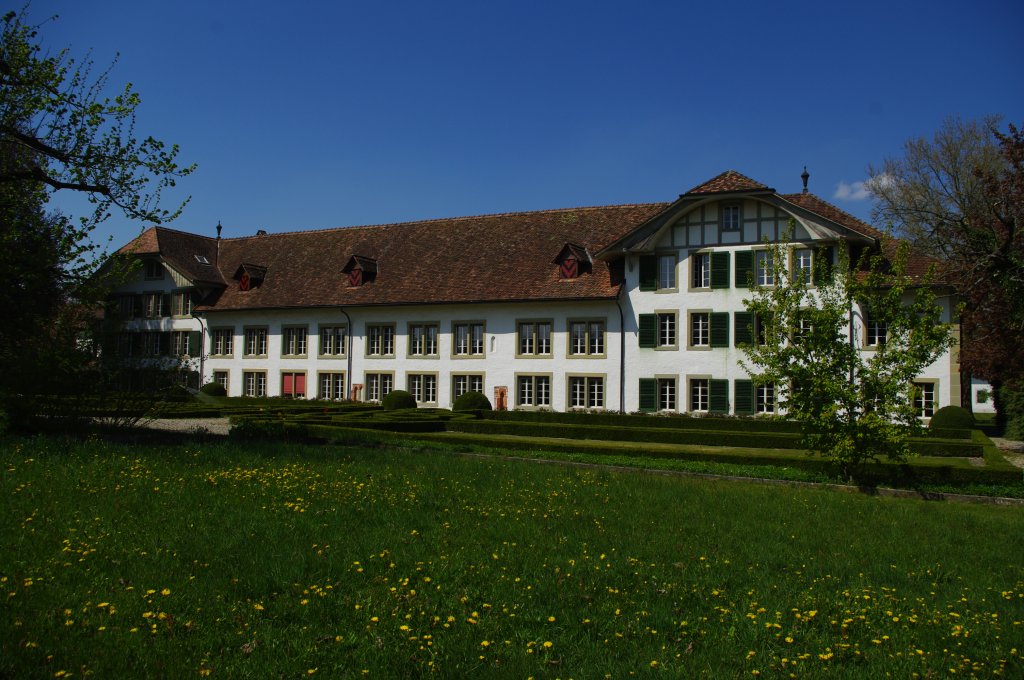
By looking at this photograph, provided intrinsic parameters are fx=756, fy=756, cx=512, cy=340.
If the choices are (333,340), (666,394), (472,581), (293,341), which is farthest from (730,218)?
(472,581)

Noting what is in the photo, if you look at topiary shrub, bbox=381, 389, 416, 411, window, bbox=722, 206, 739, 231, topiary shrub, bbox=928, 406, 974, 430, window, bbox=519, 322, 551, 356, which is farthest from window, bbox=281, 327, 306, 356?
topiary shrub, bbox=928, 406, 974, 430

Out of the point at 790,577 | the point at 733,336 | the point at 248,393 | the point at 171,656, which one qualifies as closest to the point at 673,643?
the point at 790,577

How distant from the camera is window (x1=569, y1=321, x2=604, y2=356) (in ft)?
105

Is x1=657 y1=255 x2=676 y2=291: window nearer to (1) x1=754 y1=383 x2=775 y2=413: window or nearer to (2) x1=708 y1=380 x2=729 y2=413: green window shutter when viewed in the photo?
(2) x1=708 y1=380 x2=729 y2=413: green window shutter

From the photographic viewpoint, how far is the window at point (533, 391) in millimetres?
32844

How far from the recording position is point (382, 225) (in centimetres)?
4147

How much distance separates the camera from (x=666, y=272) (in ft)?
103

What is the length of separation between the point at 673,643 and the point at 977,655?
2277 mm

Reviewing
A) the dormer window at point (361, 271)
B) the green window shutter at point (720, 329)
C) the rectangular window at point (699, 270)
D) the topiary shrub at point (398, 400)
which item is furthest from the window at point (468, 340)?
the green window shutter at point (720, 329)

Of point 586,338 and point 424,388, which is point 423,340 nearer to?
point 424,388

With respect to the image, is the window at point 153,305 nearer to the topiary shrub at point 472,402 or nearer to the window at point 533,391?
the topiary shrub at point 472,402

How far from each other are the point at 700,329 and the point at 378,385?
15.5m

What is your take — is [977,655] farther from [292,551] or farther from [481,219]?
[481,219]

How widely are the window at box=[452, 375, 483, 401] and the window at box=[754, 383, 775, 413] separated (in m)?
11.8
